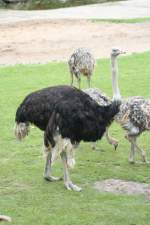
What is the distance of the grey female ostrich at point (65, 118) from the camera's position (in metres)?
6.49

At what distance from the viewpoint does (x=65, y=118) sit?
6469 mm

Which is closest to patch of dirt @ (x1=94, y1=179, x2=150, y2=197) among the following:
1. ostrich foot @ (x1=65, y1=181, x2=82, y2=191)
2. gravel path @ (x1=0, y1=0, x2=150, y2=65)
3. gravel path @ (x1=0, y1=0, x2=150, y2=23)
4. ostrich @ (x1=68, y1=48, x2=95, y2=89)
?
ostrich foot @ (x1=65, y1=181, x2=82, y2=191)

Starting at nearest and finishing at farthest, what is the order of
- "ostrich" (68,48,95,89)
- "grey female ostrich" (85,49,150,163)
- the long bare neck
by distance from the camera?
"grey female ostrich" (85,49,150,163) → the long bare neck → "ostrich" (68,48,95,89)

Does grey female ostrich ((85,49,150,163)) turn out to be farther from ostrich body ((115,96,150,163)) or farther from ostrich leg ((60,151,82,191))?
ostrich leg ((60,151,82,191))

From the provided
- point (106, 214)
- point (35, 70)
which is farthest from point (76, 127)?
point (35, 70)

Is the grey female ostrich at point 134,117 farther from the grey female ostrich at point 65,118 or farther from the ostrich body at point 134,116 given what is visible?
the grey female ostrich at point 65,118

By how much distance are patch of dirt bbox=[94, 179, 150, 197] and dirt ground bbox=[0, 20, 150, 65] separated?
9.08 m

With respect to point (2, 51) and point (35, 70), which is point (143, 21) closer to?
point (2, 51)

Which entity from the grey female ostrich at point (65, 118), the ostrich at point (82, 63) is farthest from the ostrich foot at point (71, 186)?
the ostrich at point (82, 63)

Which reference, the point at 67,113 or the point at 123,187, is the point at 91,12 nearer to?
the point at 123,187

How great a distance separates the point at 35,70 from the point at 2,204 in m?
8.18

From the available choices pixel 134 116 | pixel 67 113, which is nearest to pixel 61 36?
pixel 134 116

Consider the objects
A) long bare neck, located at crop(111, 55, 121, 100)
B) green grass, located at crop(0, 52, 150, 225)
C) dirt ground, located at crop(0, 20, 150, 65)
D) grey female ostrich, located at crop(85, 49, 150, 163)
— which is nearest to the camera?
green grass, located at crop(0, 52, 150, 225)

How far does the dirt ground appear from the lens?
1662cm
